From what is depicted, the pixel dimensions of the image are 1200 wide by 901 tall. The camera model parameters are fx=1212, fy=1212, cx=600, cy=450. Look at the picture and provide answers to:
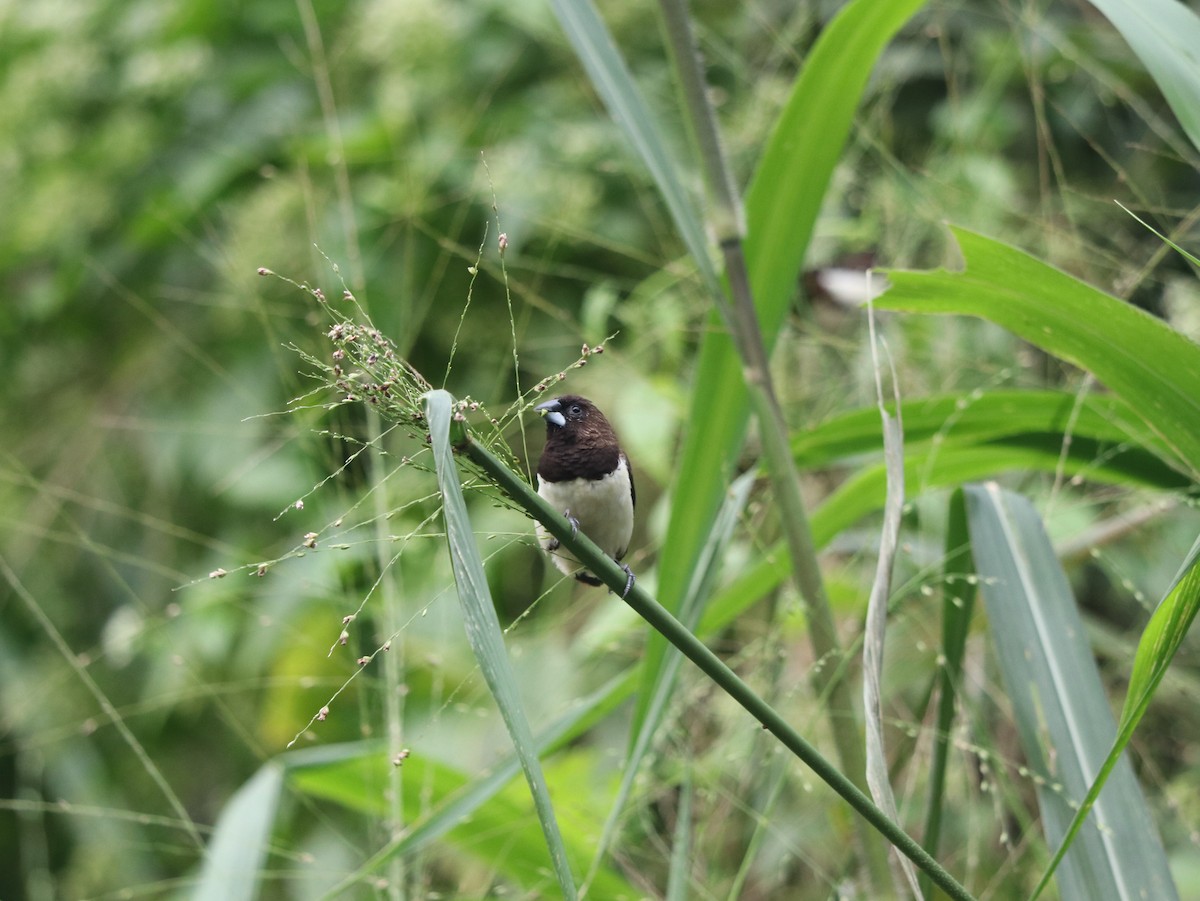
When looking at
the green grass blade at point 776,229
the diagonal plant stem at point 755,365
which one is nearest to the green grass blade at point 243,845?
the green grass blade at point 776,229

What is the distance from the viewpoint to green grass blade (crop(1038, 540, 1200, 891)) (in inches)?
35.5

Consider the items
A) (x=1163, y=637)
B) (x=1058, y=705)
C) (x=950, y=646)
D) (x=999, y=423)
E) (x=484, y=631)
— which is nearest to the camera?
(x=484, y=631)

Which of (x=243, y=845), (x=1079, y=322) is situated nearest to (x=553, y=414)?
(x=1079, y=322)

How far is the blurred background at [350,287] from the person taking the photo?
2.39 m

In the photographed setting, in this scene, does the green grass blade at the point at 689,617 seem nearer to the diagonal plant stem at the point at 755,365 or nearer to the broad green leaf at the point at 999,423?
the diagonal plant stem at the point at 755,365

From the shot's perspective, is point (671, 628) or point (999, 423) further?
point (999, 423)

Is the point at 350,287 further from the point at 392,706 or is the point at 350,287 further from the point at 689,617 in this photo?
the point at 689,617

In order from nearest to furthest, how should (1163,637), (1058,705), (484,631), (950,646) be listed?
(484,631) < (1163,637) < (1058,705) < (950,646)

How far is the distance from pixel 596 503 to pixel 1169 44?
686 mm

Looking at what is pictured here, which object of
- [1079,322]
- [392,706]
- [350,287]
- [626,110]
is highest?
[626,110]

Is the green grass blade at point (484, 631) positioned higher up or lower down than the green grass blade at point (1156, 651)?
higher up

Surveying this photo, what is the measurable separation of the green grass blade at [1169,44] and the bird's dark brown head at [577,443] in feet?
1.94

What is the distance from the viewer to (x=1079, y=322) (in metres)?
1.21

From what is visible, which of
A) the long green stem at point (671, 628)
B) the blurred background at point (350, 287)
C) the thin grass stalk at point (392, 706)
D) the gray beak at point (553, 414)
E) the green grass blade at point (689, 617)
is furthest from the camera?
the blurred background at point (350, 287)
